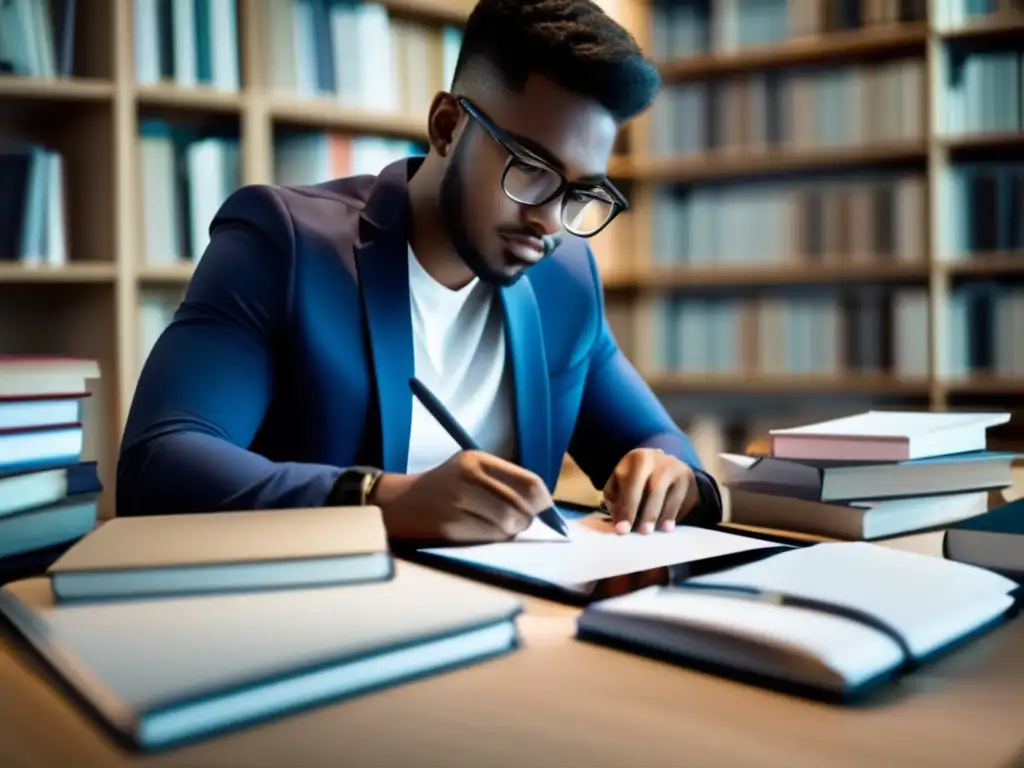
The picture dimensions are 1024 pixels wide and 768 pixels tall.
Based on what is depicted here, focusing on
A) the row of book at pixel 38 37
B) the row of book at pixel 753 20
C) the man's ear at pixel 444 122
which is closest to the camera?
the man's ear at pixel 444 122

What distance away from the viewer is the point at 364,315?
1.16 m

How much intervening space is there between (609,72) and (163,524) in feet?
2.50

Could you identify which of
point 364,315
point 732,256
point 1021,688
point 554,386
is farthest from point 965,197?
point 1021,688

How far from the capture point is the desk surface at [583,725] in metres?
0.44

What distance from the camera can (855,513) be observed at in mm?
951

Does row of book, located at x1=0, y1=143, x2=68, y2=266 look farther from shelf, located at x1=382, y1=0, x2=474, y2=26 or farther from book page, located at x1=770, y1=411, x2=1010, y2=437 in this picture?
book page, located at x1=770, y1=411, x2=1010, y2=437

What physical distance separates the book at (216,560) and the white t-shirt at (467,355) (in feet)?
2.05

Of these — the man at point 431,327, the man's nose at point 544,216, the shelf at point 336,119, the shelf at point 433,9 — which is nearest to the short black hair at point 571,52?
the man at point 431,327

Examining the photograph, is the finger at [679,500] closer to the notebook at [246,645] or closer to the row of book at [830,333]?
the notebook at [246,645]

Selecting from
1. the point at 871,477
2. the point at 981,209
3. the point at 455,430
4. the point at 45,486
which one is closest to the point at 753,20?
the point at 981,209

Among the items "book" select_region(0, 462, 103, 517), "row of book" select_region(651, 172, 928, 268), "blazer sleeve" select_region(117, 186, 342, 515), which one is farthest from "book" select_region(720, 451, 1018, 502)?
"row of book" select_region(651, 172, 928, 268)

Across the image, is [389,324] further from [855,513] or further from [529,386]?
[855,513]

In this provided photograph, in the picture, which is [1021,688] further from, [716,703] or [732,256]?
[732,256]

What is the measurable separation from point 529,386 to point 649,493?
1.31ft
